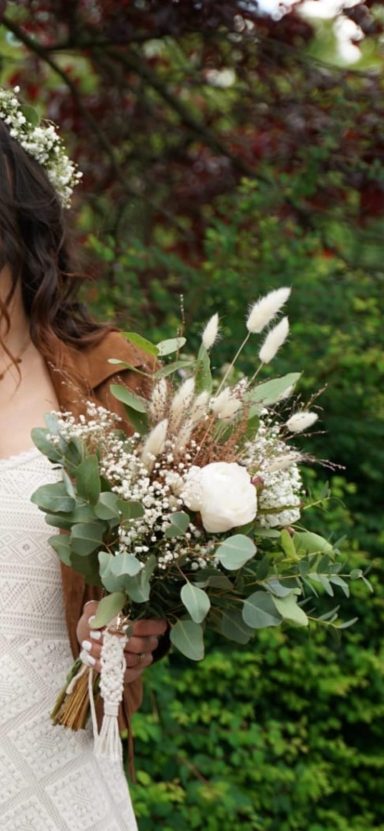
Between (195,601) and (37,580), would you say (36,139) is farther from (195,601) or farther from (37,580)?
(195,601)

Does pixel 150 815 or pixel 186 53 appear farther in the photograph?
pixel 186 53

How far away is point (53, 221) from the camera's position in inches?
114

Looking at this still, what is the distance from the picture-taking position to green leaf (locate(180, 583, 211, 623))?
2145mm

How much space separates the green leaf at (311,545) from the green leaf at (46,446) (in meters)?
0.44

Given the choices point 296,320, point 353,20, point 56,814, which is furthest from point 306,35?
point 56,814

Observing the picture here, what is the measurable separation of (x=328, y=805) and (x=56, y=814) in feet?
8.55

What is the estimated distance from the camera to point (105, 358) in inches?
110

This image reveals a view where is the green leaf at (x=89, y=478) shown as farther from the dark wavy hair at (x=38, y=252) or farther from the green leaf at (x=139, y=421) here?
the dark wavy hair at (x=38, y=252)

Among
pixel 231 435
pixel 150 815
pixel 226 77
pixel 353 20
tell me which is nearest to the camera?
pixel 231 435

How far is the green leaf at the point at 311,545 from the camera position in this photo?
93.3 inches

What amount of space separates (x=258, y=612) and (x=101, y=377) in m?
0.71

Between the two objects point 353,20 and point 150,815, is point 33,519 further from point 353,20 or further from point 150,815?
point 353,20

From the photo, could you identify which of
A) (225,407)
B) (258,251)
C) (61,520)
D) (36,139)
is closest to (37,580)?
(61,520)

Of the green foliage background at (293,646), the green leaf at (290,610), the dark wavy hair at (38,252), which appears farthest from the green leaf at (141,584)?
the green foliage background at (293,646)
